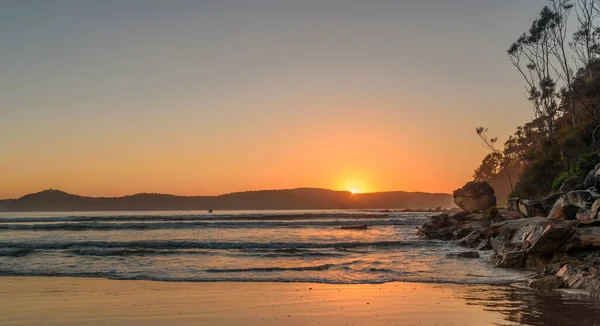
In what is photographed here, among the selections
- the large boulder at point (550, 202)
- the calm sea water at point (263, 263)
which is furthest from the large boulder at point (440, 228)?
the large boulder at point (550, 202)

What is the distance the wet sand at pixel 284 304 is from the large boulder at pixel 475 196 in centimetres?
4478

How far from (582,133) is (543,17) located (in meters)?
11.5

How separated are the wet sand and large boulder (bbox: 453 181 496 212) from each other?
44781mm

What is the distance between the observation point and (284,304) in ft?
35.9

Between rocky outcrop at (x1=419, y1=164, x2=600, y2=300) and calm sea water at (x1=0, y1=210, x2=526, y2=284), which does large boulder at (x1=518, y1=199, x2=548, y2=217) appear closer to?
rocky outcrop at (x1=419, y1=164, x2=600, y2=300)

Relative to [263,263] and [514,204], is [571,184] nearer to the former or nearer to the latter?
[514,204]

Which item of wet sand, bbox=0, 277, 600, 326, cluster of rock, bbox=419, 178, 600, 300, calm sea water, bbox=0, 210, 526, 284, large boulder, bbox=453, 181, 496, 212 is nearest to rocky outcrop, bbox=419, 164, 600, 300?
cluster of rock, bbox=419, 178, 600, 300

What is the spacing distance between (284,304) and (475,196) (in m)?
49.8

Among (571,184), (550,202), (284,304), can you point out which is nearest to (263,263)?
(284,304)

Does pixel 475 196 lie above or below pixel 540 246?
above

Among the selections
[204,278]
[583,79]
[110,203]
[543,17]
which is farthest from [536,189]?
[110,203]

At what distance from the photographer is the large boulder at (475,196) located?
55.4 m

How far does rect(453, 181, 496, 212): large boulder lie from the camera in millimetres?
55438

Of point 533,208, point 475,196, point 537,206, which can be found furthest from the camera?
point 475,196
